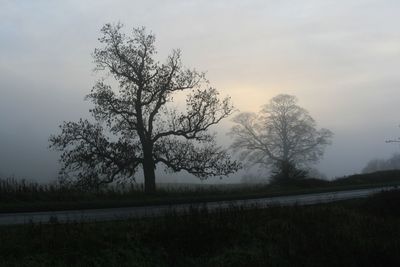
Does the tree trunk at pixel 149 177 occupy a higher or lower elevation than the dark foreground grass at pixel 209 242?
higher

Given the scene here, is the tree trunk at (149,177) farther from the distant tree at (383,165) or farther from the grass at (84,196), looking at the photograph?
the distant tree at (383,165)

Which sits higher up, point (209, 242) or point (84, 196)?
point (84, 196)

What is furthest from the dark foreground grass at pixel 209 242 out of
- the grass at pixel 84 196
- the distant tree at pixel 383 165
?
the distant tree at pixel 383 165

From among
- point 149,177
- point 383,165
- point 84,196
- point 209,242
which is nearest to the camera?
point 209,242

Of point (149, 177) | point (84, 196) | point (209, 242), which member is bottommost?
point (209, 242)

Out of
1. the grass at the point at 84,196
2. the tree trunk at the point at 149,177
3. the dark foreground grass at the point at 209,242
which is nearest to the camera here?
the dark foreground grass at the point at 209,242

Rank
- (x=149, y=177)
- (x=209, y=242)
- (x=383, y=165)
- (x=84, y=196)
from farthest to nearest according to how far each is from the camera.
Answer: (x=383, y=165)
(x=149, y=177)
(x=84, y=196)
(x=209, y=242)

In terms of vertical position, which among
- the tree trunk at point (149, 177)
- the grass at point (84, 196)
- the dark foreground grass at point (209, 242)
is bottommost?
the dark foreground grass at point (209, 242)

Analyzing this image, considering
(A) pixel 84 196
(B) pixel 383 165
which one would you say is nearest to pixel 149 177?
(A) pixel 84 196

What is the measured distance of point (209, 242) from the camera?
47.3 feet

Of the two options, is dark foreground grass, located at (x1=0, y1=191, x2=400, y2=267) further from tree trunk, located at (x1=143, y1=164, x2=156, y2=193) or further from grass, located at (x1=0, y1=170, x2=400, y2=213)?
tree trunk, located at (x1=143, y1=164, x2=156, y2=193)

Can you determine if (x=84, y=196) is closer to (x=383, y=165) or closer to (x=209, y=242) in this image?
(x=209, y=242)

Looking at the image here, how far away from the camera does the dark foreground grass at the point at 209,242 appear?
40.2 ft

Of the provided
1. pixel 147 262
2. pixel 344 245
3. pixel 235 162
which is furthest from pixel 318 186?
pixel 147 262
